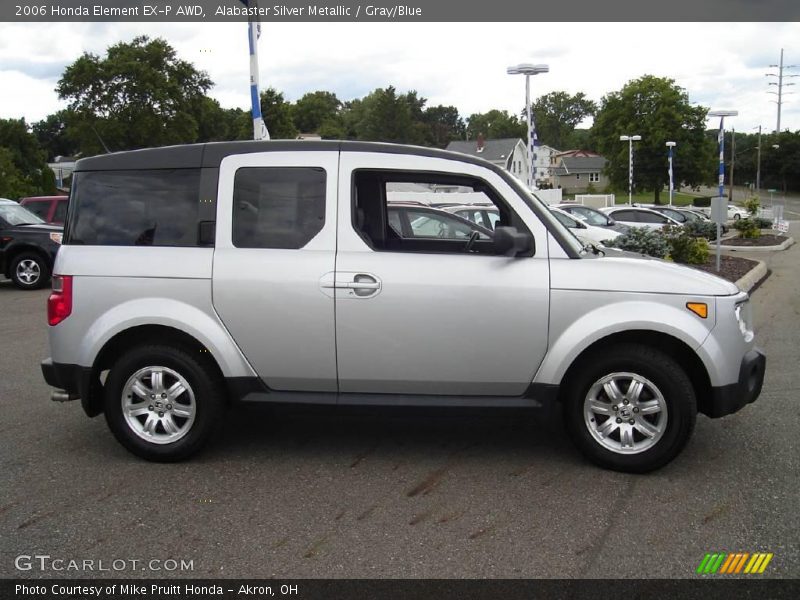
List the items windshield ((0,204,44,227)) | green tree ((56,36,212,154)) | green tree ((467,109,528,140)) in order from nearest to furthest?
1. windshield ((0,204,44,227))
2. green tree ((56,36,212,154))
3. green tree ((467,109,528,140))

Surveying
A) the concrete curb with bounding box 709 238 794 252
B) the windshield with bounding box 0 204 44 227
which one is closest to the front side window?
the windshield with bounding box 0 204 44 227

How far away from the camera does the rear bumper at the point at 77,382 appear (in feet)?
16.2

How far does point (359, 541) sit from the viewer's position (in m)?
3.81

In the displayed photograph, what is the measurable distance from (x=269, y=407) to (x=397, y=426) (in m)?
1.28

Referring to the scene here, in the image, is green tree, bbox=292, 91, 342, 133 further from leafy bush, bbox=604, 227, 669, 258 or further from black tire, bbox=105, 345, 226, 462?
black tire, bbox=105, 345, 226, 462

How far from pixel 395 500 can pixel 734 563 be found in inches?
70.3

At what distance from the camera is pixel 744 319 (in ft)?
16.1

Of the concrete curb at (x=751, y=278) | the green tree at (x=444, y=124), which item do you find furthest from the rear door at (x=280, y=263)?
the green tree at (x=444, y=124)

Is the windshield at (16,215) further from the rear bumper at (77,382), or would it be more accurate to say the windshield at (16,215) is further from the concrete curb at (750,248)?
the concrete curb at (750,248)

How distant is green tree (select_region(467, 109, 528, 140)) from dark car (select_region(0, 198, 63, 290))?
404ft

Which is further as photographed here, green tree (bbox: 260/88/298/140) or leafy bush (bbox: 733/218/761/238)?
green tree (bbox: 260/88/298/140)

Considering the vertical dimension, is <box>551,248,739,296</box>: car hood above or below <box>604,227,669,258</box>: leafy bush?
above

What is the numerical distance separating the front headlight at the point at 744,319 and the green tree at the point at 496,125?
5177 inches

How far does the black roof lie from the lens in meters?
4.92
